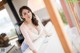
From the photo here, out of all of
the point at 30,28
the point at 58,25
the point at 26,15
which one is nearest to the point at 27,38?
the point at 30,28

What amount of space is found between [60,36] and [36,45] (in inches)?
10.6

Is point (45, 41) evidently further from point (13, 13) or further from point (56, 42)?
point (13, 13)

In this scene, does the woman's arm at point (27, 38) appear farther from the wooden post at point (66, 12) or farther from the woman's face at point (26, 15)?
the wooden post at point (66, 12)

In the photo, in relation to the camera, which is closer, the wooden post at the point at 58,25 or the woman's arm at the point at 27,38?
the wooden post at the point at 58,25

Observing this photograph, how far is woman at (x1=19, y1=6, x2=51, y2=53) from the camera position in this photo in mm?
1269

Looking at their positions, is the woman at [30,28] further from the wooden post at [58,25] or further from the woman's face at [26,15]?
the wooden post at [58,25]

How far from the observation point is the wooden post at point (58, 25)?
3.58 ft

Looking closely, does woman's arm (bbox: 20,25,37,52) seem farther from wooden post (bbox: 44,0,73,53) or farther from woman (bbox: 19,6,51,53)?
wooden post (bbox: 44,0,73,53)

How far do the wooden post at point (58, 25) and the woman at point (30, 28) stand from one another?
0.22 m

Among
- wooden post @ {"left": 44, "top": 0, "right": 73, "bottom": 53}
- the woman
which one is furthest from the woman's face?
wooden post @ {"left": 44, "top": 0, "right": 73, "bottom": 53}

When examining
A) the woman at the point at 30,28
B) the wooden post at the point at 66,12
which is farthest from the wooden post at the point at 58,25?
the woman at the point at 30,28

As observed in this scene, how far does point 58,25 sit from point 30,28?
306 millimetres

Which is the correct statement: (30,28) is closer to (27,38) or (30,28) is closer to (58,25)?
(27,38)

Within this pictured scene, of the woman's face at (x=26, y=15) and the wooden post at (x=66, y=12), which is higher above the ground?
the woman's face at (x=26, y=15)
